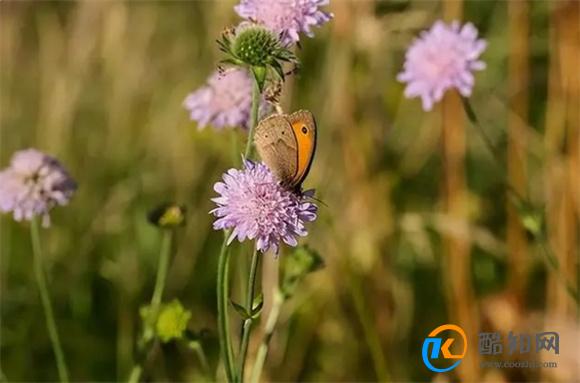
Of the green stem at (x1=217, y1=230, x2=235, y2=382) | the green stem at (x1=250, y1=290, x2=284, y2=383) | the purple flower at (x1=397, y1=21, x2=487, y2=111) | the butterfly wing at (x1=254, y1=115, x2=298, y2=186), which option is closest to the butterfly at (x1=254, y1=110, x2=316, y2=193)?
the butterfly wing at (x1=254, y1=115, x2=298, y2=186)

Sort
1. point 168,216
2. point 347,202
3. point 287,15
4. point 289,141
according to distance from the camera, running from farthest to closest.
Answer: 1. point 347,202
2. point 168,216
3. point 287,15
4. point 289,141

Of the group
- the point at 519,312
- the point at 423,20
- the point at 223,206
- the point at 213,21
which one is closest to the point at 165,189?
the point at 213,21

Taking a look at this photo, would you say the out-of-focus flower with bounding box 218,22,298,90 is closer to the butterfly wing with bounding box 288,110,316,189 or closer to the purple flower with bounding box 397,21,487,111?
the butterfly wing with bounding box 288,110,316,189

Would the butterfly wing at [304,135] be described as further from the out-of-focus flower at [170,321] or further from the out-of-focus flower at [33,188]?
the out-of-focus flower at [33,188]

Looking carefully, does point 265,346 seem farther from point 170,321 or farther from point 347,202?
point 347,202

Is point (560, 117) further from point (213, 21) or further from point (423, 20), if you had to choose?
point (213, 21)

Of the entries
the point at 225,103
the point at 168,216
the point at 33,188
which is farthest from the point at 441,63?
the point at 33,188

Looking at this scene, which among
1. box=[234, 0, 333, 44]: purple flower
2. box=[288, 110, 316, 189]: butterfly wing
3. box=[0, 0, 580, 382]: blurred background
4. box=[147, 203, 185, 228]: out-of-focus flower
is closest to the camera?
box=[288, 110, 316, 189]: butterfly wing
